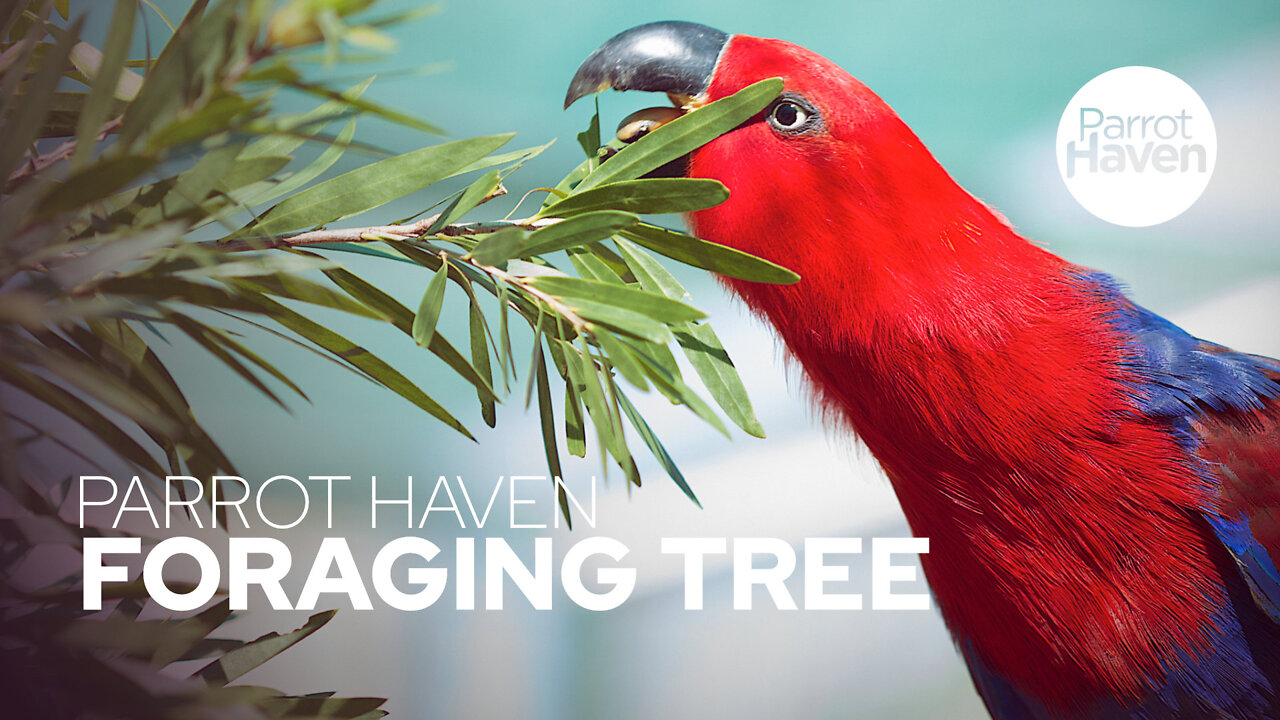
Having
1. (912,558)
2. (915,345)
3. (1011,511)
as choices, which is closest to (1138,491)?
(1011,511)

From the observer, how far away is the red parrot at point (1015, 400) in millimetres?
515

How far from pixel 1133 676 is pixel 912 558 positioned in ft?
1.23

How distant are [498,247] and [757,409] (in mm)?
745

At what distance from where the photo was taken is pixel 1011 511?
21.0 inches

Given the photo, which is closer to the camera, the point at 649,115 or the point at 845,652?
the point at 649,115

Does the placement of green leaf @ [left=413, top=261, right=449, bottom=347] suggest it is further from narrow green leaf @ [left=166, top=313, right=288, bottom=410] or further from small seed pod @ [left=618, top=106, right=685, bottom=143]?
small seed pod @ [left=618, top=106, right=685, bottom=143]

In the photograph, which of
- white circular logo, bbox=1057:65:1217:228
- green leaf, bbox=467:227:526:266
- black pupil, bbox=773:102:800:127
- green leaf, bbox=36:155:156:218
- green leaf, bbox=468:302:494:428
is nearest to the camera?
green leaf, bbox=36:155:156:218

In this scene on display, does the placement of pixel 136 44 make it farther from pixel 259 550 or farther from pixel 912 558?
pixel 912 558

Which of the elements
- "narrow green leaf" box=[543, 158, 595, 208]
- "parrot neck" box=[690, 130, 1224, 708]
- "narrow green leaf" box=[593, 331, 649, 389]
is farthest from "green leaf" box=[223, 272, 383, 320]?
"parrot neck" box=[690, 130, 1224, 708]

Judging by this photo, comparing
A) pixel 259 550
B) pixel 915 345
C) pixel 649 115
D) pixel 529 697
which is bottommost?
pixel 529 697

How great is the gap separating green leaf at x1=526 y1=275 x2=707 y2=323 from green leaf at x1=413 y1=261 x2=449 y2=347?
0.20 ft

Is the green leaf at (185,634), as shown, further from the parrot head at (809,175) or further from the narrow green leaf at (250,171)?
the parrot head at (809,175)

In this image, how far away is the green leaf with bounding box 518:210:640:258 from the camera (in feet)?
1.13

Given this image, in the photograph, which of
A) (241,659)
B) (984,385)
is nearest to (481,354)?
(241,659)
